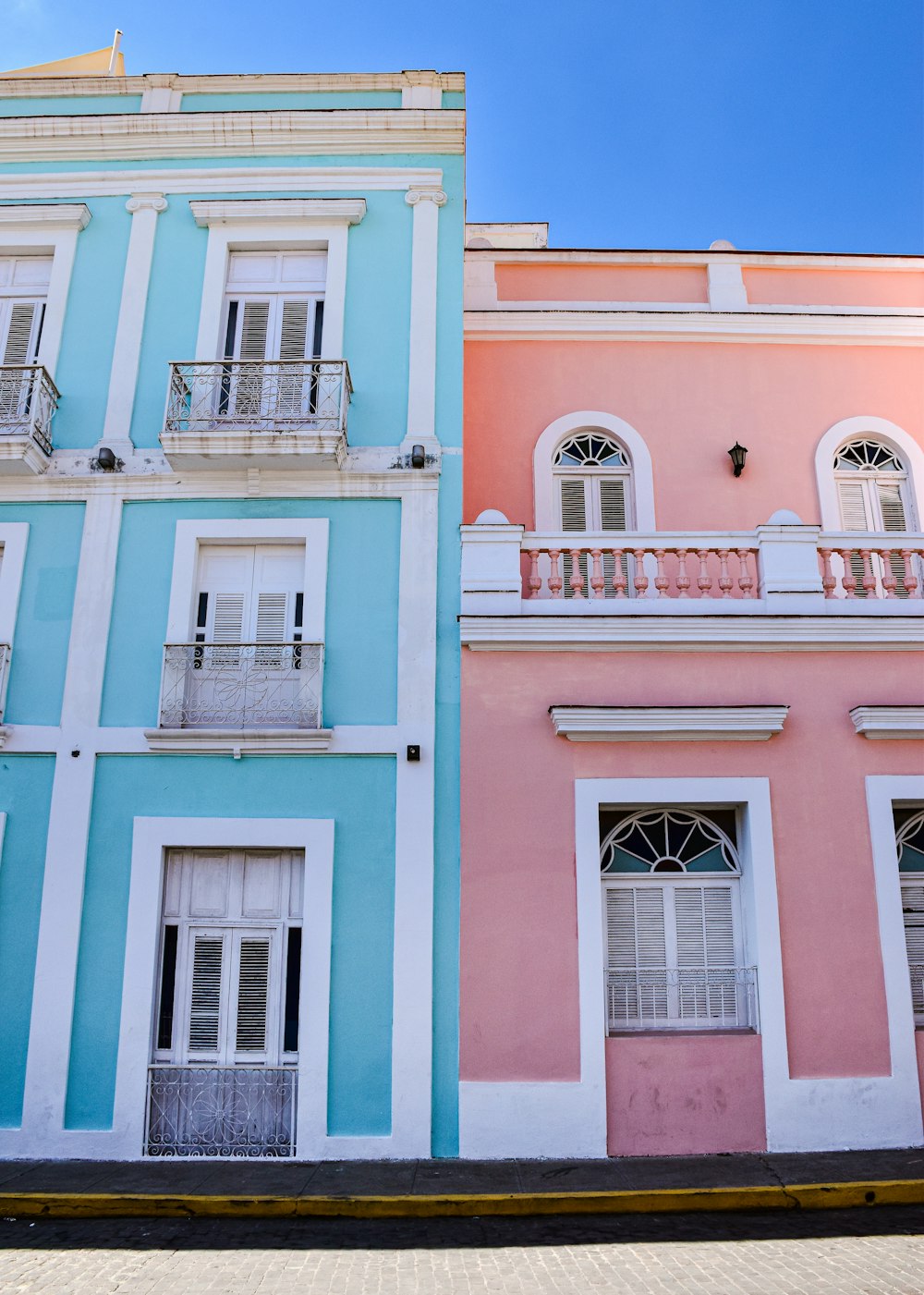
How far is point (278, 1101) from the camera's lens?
7.68 metres

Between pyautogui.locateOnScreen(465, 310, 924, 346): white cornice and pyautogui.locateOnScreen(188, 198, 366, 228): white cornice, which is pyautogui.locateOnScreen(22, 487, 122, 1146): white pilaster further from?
pyautogui.locateOnScreen(465, 310, 924, 346): white cornice

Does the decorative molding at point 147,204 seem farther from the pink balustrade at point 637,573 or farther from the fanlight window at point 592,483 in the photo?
the pink balustrade at point 637,573

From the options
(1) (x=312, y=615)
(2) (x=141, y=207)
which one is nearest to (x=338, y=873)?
(1) (x=312, y=615)

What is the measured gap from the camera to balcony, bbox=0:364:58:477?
8664 mm

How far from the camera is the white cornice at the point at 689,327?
35.9 feet

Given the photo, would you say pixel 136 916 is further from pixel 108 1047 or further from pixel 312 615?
pixel 312 615

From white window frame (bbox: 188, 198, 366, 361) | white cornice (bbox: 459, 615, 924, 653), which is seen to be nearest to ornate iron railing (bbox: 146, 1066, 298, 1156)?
white cornice (bbox: 459, 615, 924, 653)

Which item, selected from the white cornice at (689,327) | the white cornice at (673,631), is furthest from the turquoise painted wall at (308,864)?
the white cornice at (689,327)

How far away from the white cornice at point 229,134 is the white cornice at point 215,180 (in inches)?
9.1

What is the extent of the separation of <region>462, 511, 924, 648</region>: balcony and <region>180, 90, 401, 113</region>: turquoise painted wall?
4.86 m

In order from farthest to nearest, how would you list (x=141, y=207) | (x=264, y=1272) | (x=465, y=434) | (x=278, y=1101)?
(x=465, y=434) → (x=141, y=207) → (x=278, y=1101) → (x=264, y=1272)

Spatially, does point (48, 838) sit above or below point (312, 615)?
below

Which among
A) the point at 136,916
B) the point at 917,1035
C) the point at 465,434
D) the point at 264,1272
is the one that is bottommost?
the point at 264,1272

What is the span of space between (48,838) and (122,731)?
1071 mm
